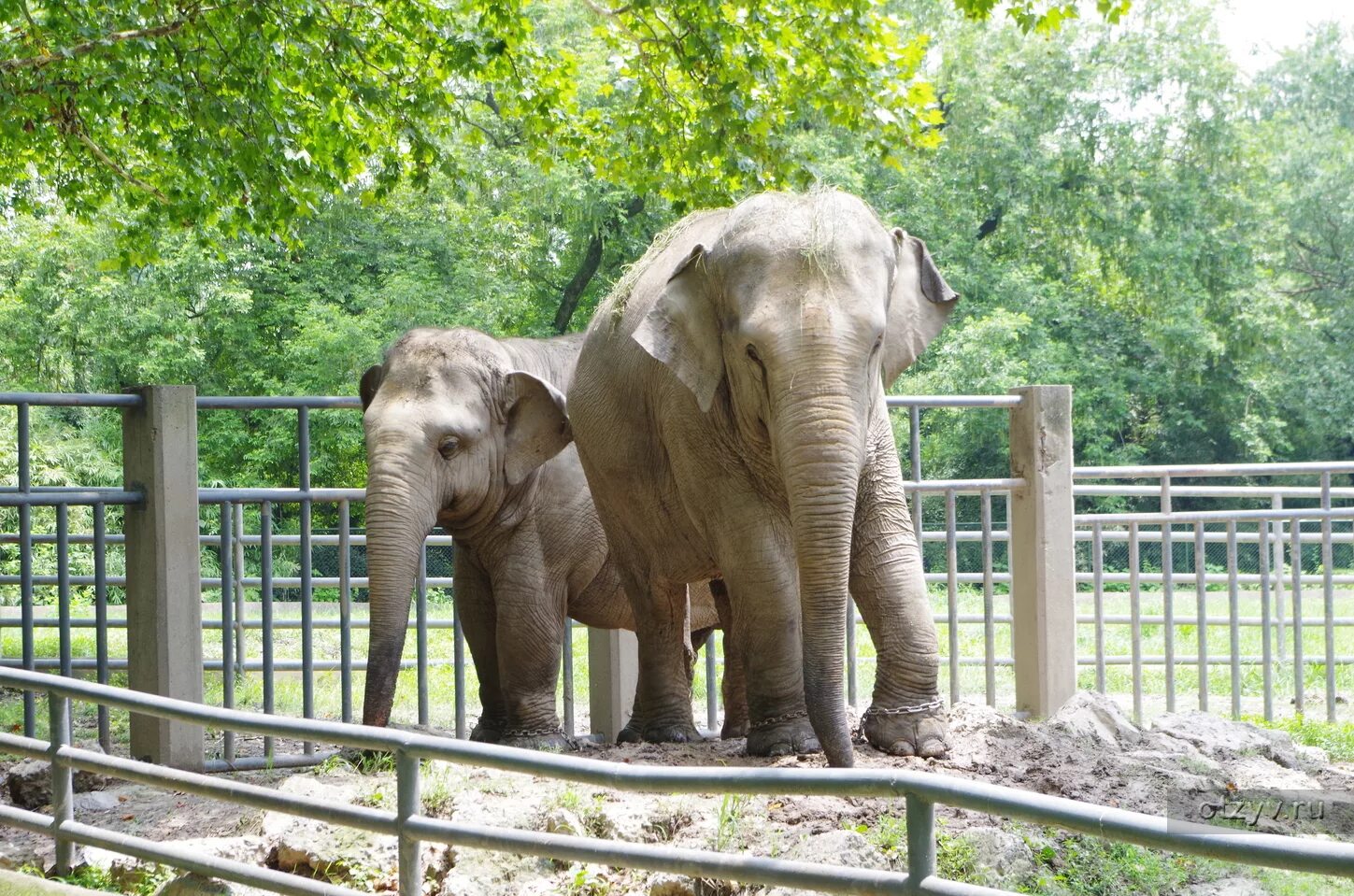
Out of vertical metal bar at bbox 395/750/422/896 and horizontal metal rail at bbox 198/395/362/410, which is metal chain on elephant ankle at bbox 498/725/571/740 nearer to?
horizontal metal rail at bbox 198/395/362/410

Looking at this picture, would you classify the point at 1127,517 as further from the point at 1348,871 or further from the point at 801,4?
the point at 1348,871

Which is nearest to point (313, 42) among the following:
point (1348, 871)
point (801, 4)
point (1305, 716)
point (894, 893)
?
point (801, 4)

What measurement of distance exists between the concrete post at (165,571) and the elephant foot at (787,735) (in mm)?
2830

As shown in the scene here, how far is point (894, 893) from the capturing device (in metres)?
2.69

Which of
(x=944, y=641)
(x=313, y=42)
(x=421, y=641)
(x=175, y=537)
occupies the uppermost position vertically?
(x=313, y=42)

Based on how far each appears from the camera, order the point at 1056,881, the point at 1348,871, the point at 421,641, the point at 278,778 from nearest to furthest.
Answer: the point at 1348,871
the point at 1056,881
the point at 278,778
the point at 421,641

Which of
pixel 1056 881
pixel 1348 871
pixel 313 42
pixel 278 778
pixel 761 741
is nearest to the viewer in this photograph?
pixel 1348 871

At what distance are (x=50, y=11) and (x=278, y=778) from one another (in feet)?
18.2

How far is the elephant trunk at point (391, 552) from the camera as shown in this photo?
6.59 meters

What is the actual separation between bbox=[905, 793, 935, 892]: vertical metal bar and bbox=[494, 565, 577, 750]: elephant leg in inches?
185

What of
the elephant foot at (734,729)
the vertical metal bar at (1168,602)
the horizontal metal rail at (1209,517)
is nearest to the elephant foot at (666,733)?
the elephant foot at (734,729)

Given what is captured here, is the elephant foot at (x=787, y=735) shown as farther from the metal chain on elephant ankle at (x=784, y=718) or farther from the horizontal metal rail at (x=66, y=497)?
the horizontal metal rail at (x=66, y=497)

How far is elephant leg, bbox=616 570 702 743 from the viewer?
691 centimetres

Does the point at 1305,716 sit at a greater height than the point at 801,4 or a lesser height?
lesser
